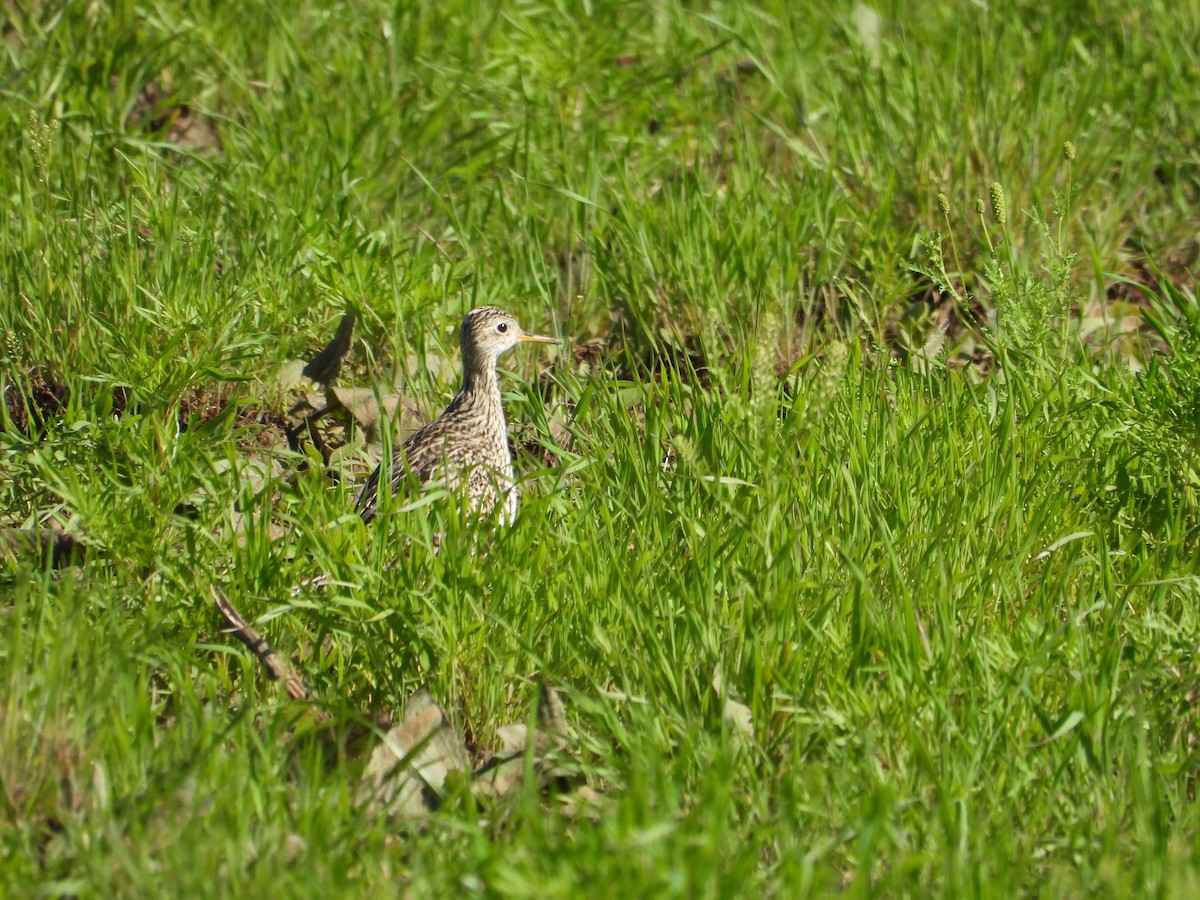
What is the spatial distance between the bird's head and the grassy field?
0.49 ft

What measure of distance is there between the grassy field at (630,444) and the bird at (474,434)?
0.51 feet

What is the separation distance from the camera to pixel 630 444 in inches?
180

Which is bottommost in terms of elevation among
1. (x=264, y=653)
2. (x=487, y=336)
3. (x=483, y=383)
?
(x=264, y=653)

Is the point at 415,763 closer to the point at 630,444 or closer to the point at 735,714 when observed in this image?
the point at 735,714

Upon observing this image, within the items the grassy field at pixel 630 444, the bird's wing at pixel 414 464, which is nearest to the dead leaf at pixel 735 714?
the grassy field at pixel 630 444

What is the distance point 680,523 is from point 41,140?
2.54 metres

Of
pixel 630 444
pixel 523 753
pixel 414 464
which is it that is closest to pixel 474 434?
pixel 414 464

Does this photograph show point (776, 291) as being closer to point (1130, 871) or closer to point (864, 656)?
point (864, 656)

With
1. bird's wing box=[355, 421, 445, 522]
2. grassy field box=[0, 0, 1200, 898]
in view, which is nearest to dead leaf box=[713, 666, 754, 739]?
grassy field box=[0, 0, 1200, 898]

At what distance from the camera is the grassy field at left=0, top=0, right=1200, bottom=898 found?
3.24 m

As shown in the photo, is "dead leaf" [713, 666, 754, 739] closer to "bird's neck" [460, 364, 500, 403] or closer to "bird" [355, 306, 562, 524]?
"bird" [355, 306, 562, 524]

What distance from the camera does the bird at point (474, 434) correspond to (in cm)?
473

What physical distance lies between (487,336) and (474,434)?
1.47 feet

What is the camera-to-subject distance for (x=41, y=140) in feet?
16.7
